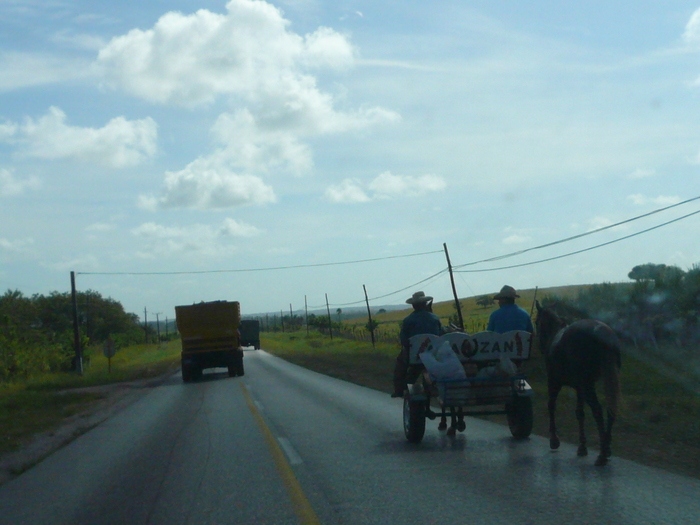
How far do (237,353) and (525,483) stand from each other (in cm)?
2300

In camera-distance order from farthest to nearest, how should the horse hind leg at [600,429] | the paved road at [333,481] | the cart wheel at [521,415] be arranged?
the cart wheel at [521,415]
the horse hind leg at [600,429]
the paved road at [333,481]

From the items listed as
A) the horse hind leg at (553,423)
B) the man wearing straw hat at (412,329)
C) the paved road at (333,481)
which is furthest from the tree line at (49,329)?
the horse hind leg at (553,423)

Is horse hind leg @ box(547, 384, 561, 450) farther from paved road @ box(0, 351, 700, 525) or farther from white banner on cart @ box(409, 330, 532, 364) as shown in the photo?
white banner on cart @ box(409, 330, 532, 364)

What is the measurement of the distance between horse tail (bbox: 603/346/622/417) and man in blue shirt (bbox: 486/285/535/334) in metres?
2.07

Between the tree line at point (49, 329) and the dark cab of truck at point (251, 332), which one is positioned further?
the dark cab of truck at point (251, 332)

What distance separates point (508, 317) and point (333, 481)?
3.82 meters

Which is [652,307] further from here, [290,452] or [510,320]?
[290,452]

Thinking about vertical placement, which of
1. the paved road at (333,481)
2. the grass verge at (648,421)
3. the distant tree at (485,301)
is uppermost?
the distant tree at (485,301)

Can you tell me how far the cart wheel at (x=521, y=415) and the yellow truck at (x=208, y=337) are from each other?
66.6 ft

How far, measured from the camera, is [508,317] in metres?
10.4

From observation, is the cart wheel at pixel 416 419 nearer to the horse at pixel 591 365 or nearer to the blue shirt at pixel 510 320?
the blue shirt at pixel 510 320

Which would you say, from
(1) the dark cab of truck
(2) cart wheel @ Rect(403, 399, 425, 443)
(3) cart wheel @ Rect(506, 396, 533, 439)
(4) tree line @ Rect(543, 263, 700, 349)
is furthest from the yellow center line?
(1) the dark cab of truck

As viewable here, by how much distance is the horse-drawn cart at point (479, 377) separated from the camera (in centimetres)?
981

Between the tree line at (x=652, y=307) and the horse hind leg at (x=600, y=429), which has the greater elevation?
the tree line at (x=652, y=307)
